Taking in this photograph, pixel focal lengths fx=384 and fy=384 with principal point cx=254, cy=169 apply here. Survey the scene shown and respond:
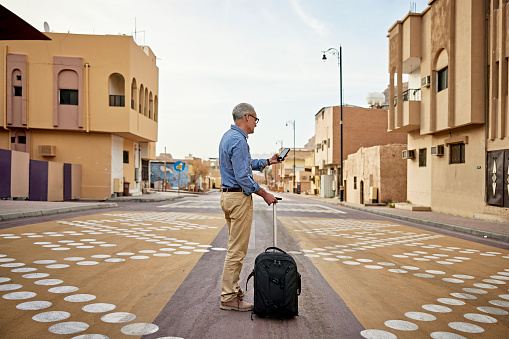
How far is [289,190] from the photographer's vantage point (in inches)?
2977

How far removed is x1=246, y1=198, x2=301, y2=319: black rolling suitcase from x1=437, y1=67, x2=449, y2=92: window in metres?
17.0

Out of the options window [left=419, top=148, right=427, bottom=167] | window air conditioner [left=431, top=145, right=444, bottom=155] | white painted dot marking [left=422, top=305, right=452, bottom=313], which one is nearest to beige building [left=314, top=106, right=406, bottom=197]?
window [left=419, top=148, right=427, bottom=167]

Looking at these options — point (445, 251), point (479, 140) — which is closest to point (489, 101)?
point (479, 140)

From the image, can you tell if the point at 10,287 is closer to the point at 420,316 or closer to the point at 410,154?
the point at 420,316

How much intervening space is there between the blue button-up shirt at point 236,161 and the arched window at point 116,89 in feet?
79.3

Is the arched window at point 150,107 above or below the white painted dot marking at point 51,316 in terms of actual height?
above

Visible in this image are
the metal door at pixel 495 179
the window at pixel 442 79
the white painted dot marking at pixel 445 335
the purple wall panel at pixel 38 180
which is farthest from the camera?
the purple wall panel at pixel 38 180

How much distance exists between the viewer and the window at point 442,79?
17.6m

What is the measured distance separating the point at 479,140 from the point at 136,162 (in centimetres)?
2638

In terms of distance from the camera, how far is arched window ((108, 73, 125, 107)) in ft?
85.5

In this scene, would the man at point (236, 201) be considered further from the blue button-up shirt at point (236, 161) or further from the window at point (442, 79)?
the window at point (442, 79)

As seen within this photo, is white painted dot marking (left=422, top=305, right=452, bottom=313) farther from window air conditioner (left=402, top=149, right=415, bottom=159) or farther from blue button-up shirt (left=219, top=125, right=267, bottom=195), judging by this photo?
window air conditioner (left=402, top=149, right=415, bottom=159)

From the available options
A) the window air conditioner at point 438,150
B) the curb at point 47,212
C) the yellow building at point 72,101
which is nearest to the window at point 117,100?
the yellow building at point 72,101

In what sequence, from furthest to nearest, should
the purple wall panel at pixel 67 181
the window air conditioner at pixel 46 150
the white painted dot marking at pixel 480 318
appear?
the window air conditioner at pixel 46 150 < the purple wall panel at pixel 67 181 < the white painted dot marking at pixel 480 318
